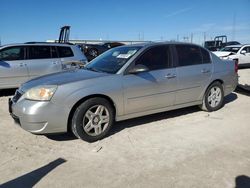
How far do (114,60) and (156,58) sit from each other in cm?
78

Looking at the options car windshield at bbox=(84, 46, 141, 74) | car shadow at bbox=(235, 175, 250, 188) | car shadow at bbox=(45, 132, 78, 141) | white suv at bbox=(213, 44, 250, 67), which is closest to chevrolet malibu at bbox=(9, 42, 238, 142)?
car windshield at bbox=(84, 46, 141, 74)

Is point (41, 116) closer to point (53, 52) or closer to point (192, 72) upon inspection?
point (192, 72)

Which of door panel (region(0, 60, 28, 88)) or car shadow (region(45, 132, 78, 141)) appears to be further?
door panel (region(0, 60, 28, 88))

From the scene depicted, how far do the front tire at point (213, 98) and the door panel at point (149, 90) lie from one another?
103cm

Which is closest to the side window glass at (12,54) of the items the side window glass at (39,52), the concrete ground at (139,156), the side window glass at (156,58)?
the side window glass at (39,52)

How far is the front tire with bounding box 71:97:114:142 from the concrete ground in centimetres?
15

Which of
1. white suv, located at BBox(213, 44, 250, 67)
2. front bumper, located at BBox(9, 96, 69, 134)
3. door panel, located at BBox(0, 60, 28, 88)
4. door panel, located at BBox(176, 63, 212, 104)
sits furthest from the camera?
white suv, located at BBox(213, 44, 250, 67)

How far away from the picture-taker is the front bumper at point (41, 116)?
13.2 feet

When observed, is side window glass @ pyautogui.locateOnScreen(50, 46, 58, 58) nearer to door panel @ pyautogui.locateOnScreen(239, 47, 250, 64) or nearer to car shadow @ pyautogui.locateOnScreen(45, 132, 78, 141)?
car shadow @ pyautogui.locateOnScreen(45, 132, 78, 141)

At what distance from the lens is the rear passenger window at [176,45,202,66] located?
552cm

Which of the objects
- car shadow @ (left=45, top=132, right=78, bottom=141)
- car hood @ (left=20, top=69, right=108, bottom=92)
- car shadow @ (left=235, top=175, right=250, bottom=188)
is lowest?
car shadow @ (left=235, top=175, right=250, bottom=188)

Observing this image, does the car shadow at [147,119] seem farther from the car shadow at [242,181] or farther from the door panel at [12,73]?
the door panel at [12,73]

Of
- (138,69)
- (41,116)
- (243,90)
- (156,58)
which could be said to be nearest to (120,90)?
(138,69)

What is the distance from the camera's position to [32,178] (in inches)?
A: 129
